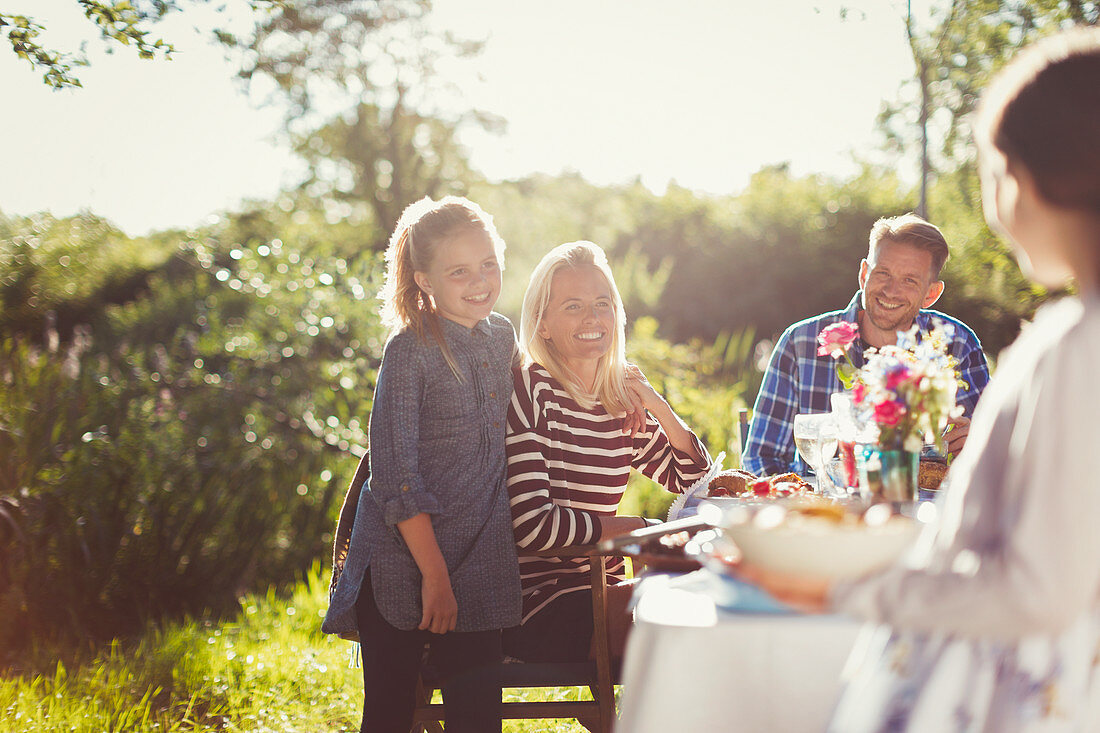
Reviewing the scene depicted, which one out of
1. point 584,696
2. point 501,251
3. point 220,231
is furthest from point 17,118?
point 220,231

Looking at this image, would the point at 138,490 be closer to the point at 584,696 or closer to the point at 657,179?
the point at 584,696

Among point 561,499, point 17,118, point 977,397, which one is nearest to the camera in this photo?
point 561,499

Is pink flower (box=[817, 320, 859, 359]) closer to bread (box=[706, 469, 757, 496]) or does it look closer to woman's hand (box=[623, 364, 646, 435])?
bread (box=[706, 469, 757, 496])

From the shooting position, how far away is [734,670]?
4.01 feet

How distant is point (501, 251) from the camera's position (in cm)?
256

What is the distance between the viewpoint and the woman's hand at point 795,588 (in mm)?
1106

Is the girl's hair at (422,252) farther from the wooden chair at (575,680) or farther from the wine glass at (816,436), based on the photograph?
the wine glass at (816,436)

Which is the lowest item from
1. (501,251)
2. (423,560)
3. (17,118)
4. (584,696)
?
(584,696)

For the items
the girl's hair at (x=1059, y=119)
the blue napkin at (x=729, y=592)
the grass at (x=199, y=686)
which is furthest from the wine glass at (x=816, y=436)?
the grass at (x=199, y=686)

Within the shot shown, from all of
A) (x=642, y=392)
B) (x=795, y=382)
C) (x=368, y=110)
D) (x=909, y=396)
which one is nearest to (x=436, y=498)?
(x=642, y=392)

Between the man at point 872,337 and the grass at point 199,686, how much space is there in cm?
129

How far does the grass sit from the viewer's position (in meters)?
3.35

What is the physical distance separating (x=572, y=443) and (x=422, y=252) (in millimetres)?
670

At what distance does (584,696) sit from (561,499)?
1.48 metres
